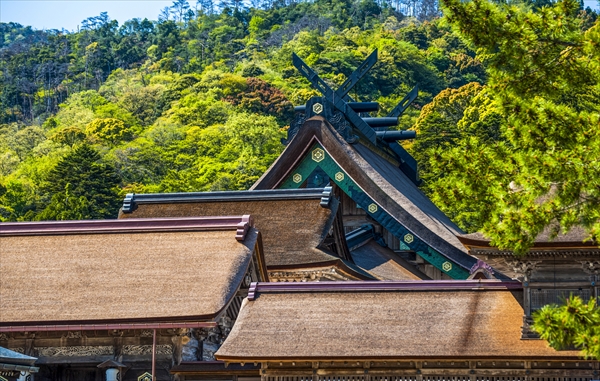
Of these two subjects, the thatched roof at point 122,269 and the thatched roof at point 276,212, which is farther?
the thatched roof at point 276,212

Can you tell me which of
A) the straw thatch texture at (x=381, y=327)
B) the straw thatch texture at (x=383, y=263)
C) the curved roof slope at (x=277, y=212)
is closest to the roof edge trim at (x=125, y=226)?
the straw thatch texture at (x=381, y=327)

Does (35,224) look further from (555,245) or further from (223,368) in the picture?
(555,245)

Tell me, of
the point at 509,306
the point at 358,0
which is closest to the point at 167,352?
the point at 509,306

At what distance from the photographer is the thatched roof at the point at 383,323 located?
1662 cm

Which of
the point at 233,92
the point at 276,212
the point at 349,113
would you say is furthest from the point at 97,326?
the point at 233,92

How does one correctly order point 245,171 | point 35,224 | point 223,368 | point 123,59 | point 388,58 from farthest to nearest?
point 123,59, point 388,58, point 245,171, point 35,224, point 223,368

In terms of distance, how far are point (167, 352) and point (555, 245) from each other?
646cm

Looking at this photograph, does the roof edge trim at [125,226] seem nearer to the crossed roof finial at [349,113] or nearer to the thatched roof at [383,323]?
the thatched roof at [383,323]

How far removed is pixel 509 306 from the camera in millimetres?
17500

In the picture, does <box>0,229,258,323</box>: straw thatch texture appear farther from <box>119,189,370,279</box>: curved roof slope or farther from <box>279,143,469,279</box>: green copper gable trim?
<box>279,143,469,279</box>: green copper gable trim

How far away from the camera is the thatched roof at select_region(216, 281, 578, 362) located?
16.6 m

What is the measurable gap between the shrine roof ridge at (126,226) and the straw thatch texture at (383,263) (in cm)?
631

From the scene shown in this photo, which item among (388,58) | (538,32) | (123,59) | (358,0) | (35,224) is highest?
(358,0)

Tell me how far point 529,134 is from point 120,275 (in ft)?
27.2
